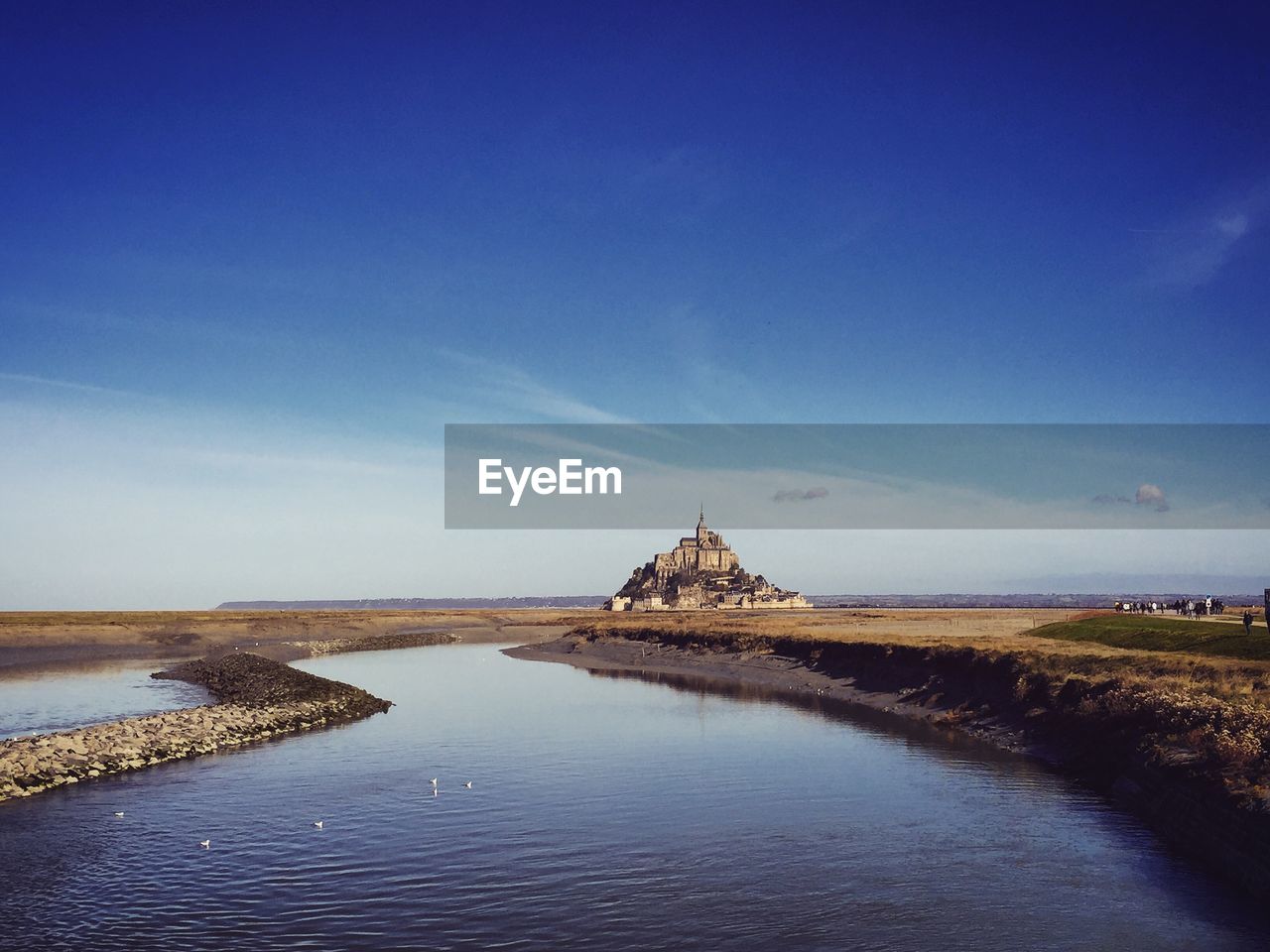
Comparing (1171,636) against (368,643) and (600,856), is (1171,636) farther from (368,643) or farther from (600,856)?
(368,643)

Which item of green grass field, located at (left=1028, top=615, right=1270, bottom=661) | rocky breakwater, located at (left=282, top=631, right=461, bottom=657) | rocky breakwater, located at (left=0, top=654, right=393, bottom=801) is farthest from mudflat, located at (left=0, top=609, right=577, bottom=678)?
green grass field, located at (left=1028, top=615, right=1270, bottom=661)

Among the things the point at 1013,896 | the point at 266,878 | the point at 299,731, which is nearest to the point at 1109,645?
the point at 1013,896

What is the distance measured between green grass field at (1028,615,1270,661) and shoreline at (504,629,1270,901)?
829cm

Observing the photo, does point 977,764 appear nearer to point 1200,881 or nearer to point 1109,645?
point 1200,881

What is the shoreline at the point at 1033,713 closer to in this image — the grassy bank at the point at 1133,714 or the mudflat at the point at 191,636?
the grassy bank at the point at 1133,714

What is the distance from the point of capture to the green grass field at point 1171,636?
1687 inches

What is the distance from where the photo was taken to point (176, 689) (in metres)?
64.2

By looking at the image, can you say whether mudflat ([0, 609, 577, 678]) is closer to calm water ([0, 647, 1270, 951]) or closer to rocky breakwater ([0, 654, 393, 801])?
rocky breakwater ([0, 654, 393, 801])

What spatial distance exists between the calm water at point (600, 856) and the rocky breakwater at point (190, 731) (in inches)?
65.6

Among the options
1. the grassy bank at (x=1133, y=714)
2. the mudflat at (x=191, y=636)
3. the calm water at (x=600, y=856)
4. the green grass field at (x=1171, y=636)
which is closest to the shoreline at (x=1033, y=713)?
the grassy bank at (x=1133, y=714)

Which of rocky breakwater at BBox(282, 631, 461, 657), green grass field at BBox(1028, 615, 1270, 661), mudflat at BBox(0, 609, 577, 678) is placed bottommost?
rocky breakwater at BBox(282, 631, 461, 657)

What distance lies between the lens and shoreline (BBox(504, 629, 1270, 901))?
2283 centimetres

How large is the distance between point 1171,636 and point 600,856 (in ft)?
131

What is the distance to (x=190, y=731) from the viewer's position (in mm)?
41500
